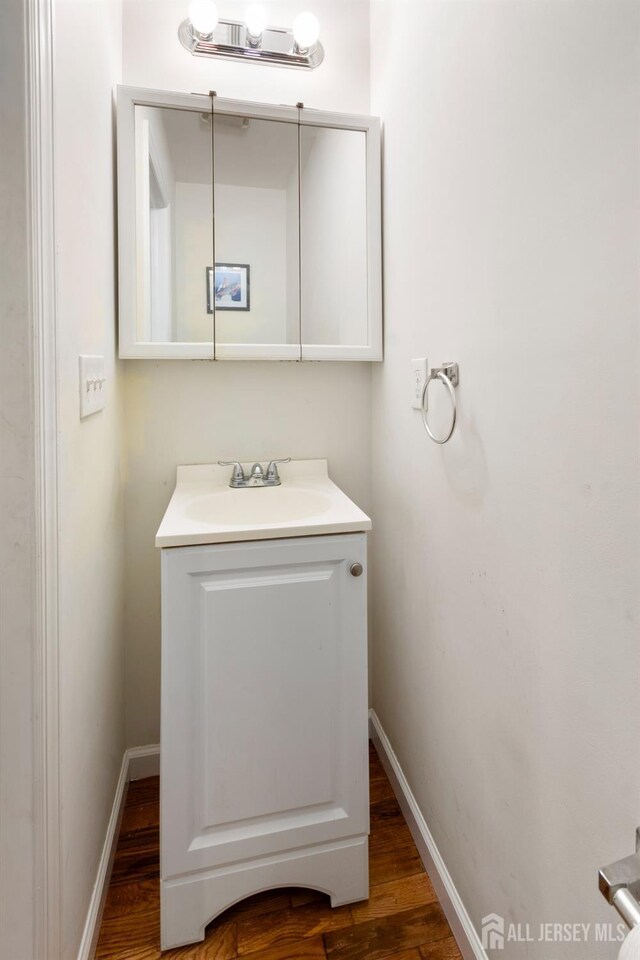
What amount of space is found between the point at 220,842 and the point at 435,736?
0.54 metres

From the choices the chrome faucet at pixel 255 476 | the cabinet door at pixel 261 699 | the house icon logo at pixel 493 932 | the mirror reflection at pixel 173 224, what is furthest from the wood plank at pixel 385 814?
the mirror reflection at pixel 173 224

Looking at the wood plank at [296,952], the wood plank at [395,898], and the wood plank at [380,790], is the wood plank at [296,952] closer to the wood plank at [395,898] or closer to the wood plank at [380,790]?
the wood plank at [395,898]

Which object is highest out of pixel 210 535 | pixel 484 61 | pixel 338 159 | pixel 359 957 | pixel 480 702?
pixel 338 159

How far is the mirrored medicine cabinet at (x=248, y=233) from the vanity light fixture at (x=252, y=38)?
0.60 feet

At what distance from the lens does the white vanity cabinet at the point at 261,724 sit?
3.51 feet

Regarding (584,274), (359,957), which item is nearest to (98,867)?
(359,957)

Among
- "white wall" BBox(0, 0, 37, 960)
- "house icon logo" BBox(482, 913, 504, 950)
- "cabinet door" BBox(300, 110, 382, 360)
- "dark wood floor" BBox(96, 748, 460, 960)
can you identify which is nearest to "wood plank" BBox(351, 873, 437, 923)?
"dark wood floor" BBox(96, 748, 460, 960)

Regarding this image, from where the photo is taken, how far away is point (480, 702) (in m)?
0.98

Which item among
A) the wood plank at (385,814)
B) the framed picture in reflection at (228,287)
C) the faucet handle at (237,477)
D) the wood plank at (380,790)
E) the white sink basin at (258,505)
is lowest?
the wood plank at (385,814)

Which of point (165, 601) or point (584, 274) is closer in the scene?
point (584, 274)

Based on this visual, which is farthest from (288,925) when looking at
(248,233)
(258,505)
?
(248,233)

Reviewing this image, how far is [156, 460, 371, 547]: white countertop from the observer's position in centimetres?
116

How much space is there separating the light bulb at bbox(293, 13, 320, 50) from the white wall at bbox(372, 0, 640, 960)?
300 millimetres

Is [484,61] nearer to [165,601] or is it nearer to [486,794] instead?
[165,601]
